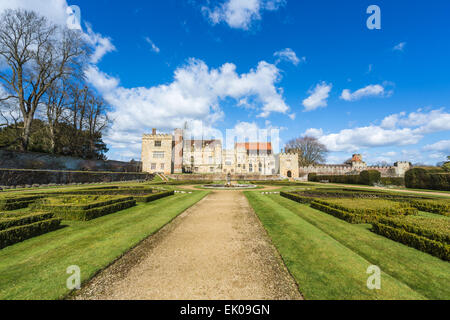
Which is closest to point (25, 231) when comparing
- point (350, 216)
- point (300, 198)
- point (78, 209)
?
point (78, 209)

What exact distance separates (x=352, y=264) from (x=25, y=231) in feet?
31.4

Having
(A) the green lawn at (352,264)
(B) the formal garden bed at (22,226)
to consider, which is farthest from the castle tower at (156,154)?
(A) the green lawn at (352,264)

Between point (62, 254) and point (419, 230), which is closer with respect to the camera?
point (62, 254)

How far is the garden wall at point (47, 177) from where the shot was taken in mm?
17469

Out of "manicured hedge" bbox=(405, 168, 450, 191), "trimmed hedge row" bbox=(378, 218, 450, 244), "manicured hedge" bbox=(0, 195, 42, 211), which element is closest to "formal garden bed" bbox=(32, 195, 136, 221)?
"manicured hedge" bbox=(0, 195, 42, 211)

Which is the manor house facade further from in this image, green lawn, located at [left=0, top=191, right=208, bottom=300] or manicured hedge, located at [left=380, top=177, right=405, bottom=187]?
green lawn, located at [left=0, top=191, right=208, bottom=300]

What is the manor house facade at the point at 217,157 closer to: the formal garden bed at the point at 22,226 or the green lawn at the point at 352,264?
the formal garden bed at the point at 22,226

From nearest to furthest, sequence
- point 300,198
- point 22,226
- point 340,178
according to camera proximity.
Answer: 1. point 22,226
2. point 300,198
3. point 340,178

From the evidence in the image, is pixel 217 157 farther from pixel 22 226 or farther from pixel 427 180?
pixel 22 226

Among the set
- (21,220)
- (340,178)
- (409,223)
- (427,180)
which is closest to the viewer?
(409,223)

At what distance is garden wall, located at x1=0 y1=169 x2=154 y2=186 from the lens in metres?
17.5

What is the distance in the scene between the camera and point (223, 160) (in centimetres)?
5319

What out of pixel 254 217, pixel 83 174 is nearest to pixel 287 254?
pixel 254 217

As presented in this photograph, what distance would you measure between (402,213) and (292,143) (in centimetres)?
5757
